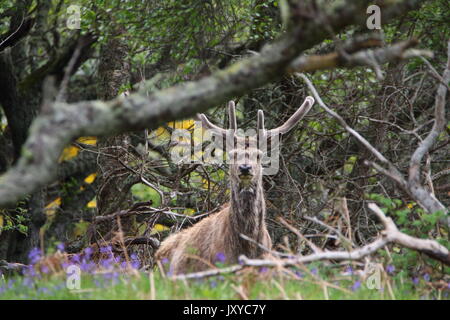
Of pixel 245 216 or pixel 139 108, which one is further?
pixel 245 216

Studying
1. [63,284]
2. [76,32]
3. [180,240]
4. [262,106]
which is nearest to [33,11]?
[76,32]

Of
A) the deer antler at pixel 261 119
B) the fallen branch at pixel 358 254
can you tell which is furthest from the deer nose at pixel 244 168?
the fallen branch at pixel 358 254

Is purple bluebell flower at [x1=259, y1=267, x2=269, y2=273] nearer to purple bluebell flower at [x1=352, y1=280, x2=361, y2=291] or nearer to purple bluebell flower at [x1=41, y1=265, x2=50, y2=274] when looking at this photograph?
purple bluebell flower at [x1=352, y1=280, x2=361, y2=291]

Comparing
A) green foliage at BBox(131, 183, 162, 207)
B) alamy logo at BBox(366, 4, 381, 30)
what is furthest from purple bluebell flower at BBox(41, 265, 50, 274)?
green foliage at BBox(131, 183, 162, 207)

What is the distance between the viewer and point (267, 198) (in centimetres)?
1080

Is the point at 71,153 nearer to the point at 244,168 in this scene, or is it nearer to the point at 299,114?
the point at 299,114

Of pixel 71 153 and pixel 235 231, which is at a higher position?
pixel 71 153

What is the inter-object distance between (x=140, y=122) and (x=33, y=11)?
9.70 metres

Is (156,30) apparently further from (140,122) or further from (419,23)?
(140,122)

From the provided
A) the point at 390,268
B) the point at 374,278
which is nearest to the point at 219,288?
the point at 374,278

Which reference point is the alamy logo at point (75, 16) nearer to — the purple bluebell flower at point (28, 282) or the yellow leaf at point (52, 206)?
the yellow leaf at point (52, 206)

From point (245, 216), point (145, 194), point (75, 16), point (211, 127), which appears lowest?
point (145, 194)

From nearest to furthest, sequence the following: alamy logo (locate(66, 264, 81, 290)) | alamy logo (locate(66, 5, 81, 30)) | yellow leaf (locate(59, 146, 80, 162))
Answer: alamy logo (locate(66, 264, 81, 290)) → alamy logo (locate(66, 5, 81, 30)) → yellow leaf (locate(59, 146, 80, 162))

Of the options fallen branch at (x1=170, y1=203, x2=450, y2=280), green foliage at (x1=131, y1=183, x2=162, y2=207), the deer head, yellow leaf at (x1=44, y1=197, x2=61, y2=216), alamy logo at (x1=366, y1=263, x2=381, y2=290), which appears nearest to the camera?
fallen branch at (x1=170, y1=203, x2=450, y2=280)
